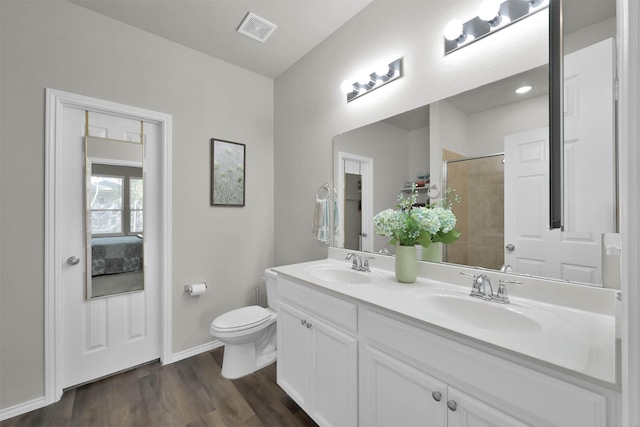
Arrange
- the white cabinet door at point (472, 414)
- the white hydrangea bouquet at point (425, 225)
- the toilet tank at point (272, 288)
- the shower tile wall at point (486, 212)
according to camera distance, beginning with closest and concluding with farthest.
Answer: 1. the white cabinet door at point (472, 414)
2. the shower tile wall at point (486, 212)
3. the white hydrangea bouquet at point (425, 225)
4. the toilet tank at point (272, 288)

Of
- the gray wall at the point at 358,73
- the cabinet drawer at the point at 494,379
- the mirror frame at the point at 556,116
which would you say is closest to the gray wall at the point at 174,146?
the gray wall at the point at 358,73

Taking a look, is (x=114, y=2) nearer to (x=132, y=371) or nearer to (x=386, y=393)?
(x=132, y=371)

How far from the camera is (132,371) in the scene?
2.09 meters

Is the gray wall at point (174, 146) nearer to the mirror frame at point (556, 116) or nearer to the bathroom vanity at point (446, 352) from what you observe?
the bathroom vanity at point (446, 352)

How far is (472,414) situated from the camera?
0.84 m

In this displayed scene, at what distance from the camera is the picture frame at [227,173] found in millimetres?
2451

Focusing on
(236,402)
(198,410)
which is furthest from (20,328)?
(236,402)

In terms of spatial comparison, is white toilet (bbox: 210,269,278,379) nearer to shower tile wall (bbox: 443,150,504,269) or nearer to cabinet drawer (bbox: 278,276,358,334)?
cabinet drawer (bbox: 278,276,358,334)

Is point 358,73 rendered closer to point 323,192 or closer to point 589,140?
point 323,192

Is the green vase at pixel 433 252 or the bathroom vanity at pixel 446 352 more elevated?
the green vase at pixel 433 252

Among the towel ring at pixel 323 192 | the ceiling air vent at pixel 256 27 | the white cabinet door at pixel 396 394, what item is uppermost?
the ceiling air vent at pixel 256 27

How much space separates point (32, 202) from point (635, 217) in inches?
105

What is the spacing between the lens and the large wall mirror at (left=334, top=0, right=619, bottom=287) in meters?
0.72

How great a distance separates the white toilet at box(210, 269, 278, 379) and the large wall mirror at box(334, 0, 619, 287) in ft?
3.48
